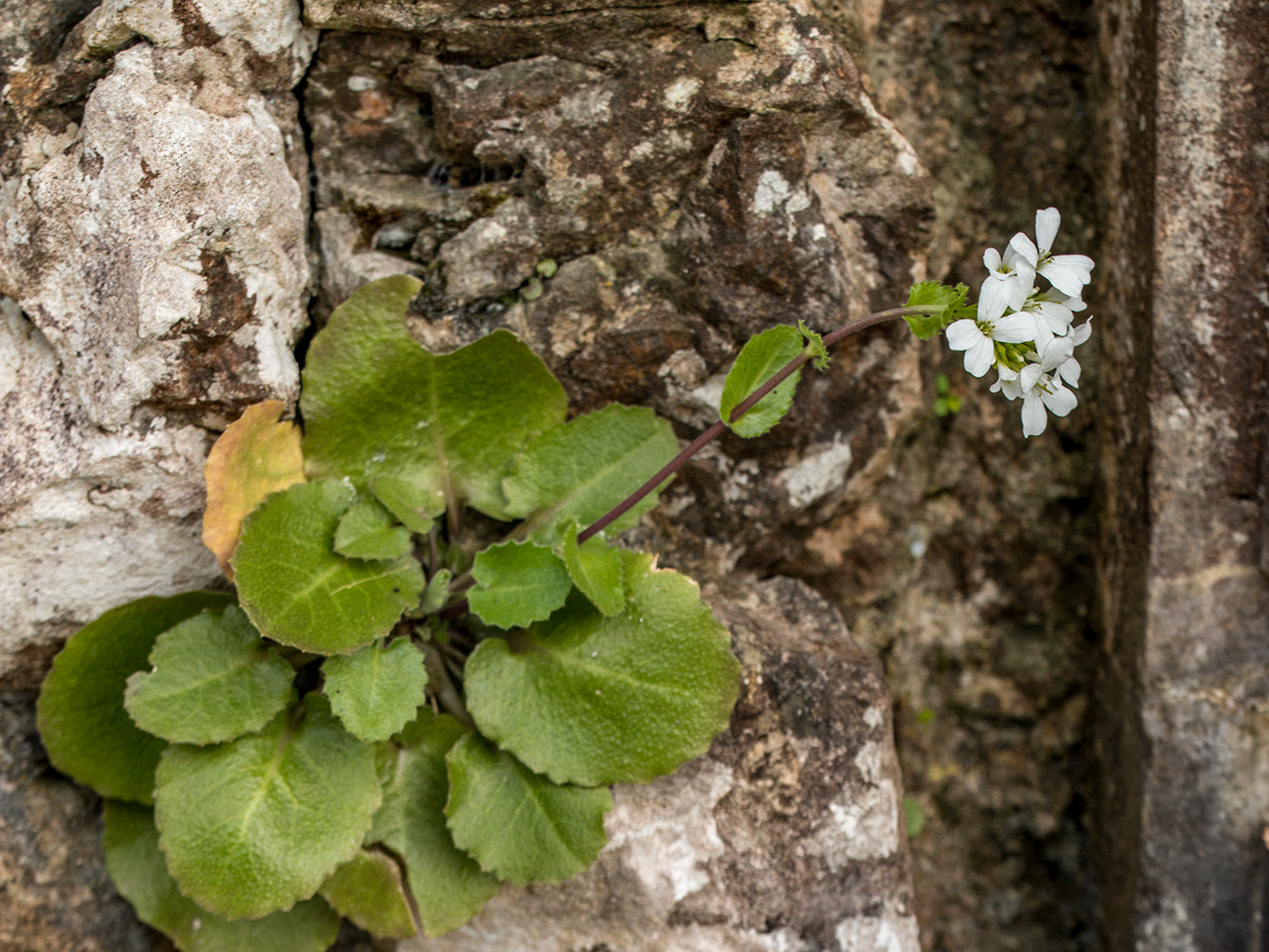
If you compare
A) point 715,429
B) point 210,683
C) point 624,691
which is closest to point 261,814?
point 210,683

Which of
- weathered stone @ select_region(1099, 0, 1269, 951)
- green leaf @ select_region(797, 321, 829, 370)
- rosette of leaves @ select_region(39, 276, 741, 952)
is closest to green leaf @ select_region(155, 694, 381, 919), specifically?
rosette of leaves @ select_region(39, 276, 741, 952)

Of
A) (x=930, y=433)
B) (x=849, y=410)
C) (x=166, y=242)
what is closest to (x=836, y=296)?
(x=849, y=410)

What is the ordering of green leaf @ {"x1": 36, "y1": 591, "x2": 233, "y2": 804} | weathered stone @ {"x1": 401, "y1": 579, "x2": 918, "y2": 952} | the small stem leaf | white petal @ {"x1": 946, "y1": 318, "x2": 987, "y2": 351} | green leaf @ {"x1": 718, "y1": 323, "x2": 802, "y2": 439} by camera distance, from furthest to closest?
weathered stone @ {"x1": 401, "y1": 579, "x2": 918, "y2": 952} < green leaf @ {"x1": 36, "y1": 591, "x2": 233, "y2": 804} < the small stem leaf < green leaf @ {"x1": 718, "y1": 323, "x2": 802, "y2": 439} < white petal @ {"x1": 946, "y1": 318, "x2": 987, "y2": 351}

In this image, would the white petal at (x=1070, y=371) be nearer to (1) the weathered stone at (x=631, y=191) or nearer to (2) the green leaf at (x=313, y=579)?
(1) the weathered stone at (x=631, y=191)

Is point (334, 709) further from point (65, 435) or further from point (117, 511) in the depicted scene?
point (65, 435)

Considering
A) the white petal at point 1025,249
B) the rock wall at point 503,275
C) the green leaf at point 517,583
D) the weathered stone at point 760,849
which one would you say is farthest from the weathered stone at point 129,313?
the white petal at point 1025,249

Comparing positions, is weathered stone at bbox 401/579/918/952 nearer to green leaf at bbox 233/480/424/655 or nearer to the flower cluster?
green leaf at bbox 233/480/424/655
